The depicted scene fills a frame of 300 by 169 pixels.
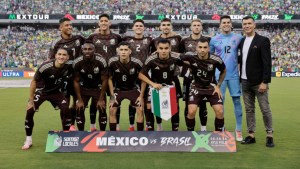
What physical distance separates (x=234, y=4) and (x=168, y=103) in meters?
46.8

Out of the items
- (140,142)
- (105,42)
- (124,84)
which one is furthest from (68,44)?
(140,142)

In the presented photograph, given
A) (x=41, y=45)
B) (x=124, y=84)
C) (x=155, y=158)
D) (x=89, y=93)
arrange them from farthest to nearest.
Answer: (x=41, y=45)
(x=89, y=93)
(x=124, y=84)
(x=155, y=158)

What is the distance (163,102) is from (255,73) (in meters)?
1.68

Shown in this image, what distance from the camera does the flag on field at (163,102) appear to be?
6820 millimetres

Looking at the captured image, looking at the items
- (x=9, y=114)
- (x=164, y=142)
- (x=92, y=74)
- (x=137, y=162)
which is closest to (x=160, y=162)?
(x=137, y=162)

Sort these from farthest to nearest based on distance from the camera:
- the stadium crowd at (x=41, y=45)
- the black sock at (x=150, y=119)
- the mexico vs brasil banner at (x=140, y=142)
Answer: the stadium crowd at (x=41, y=45) < the black sock at (x=150, y=119) < the mexico vs brasil banner at (x=140, y=142)

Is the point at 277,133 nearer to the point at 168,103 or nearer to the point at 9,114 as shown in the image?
the point at 168,103

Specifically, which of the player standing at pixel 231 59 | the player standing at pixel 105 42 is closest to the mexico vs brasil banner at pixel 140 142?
the player standing at pixel 231 59

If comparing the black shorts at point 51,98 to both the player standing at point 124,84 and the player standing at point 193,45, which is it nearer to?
the player standing at point 124,84

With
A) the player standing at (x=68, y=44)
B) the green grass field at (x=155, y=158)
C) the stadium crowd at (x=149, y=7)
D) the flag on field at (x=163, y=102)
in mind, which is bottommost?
the green grass field at (x=155, y=158)

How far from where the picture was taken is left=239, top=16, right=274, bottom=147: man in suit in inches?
270

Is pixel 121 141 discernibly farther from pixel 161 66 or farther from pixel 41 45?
pixel 41 45

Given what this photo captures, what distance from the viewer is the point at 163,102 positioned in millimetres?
6840

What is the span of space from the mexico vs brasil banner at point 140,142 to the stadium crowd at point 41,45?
34752mm
